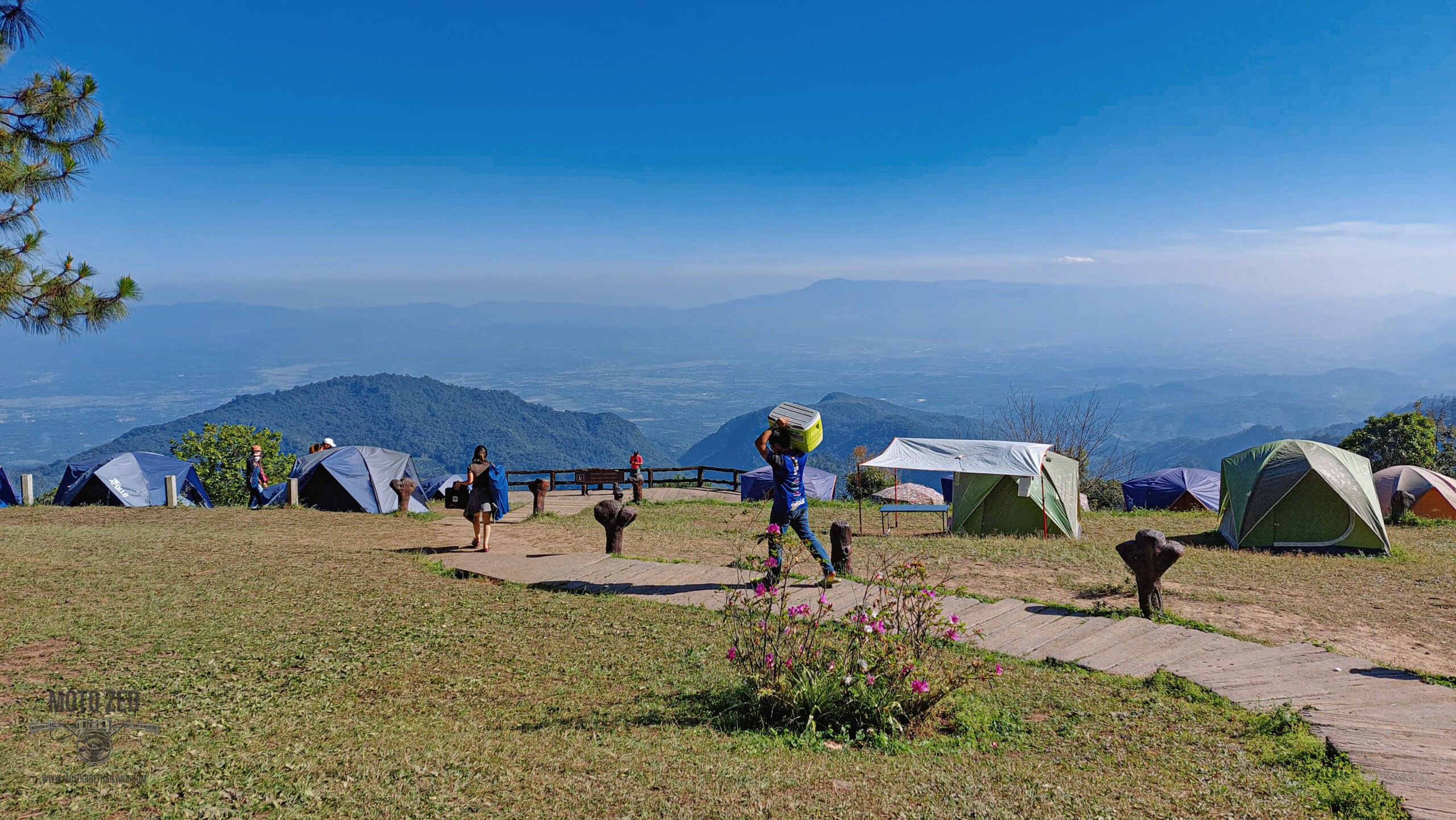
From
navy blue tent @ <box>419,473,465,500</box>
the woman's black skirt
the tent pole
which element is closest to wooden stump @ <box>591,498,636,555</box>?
the woman's black skirt

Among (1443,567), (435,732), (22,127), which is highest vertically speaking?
(22,127)

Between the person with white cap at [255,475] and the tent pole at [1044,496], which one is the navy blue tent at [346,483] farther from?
the tent pole at [1044,496]

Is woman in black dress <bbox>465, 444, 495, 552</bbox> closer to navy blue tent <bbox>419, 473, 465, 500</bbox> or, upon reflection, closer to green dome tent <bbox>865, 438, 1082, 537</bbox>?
green dome tent <bbox>865, 438, 1082, 537</bbox>

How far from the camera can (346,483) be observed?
22.2 m

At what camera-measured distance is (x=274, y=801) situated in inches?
162

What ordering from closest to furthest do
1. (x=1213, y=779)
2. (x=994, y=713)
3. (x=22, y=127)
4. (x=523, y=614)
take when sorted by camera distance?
(x=1213, y=779), (x=994, y=713), (x=523, y=614), (x=22, y=127)

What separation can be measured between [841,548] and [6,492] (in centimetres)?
2744

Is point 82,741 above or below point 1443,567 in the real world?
above

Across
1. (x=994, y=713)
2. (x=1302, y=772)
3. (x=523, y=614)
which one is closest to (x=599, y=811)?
(x=994, y=713)

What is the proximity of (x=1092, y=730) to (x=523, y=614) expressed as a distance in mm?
5396

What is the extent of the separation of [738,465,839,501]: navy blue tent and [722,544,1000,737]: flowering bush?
71.9 ft

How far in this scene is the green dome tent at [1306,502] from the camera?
14.0 m

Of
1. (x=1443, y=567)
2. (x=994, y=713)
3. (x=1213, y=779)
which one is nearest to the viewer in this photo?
(x=1213, y=779)

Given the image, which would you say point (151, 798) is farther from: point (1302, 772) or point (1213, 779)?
point (1302, 772)
